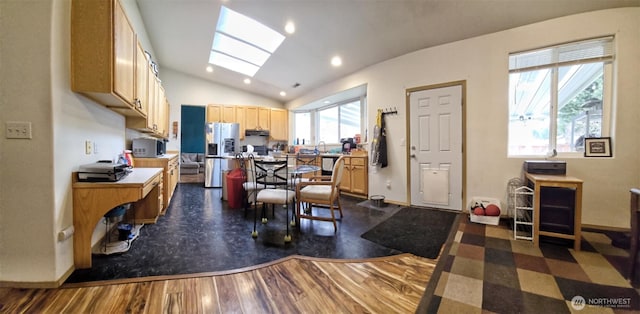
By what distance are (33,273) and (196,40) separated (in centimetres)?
428

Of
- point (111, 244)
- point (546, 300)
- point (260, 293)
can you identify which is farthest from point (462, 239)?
point (111, 244)

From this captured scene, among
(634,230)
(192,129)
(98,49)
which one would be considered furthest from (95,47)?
(192,129)

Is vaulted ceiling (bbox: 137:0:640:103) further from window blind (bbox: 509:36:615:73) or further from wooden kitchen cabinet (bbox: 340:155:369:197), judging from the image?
wooden kitchen cabinet (bbox: 340:155:369:197)

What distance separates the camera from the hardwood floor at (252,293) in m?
1.32

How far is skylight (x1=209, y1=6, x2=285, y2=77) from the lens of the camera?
12.3ft

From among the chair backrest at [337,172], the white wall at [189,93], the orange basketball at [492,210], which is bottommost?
the orange basketball at [492,210]

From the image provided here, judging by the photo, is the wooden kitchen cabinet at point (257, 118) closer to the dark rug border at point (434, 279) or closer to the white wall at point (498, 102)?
the white wall at point (498, 102)

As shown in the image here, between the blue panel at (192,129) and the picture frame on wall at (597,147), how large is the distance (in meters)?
7.87

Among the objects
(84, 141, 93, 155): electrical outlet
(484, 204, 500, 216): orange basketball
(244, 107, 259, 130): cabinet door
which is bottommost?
(484, 204, 500, 216): orange basketball

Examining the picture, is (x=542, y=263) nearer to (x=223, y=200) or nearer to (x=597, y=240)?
(x=597, y=240)

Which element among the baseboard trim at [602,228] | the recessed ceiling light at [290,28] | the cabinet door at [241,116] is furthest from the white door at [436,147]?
the cabinet door at [241,116]

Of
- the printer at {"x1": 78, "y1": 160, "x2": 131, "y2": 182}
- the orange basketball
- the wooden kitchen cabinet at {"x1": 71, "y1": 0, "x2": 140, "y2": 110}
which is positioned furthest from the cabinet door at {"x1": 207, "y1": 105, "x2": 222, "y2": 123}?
the orange basketball

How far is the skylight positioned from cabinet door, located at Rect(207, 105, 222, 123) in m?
1.30

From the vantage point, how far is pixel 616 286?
153 cm
